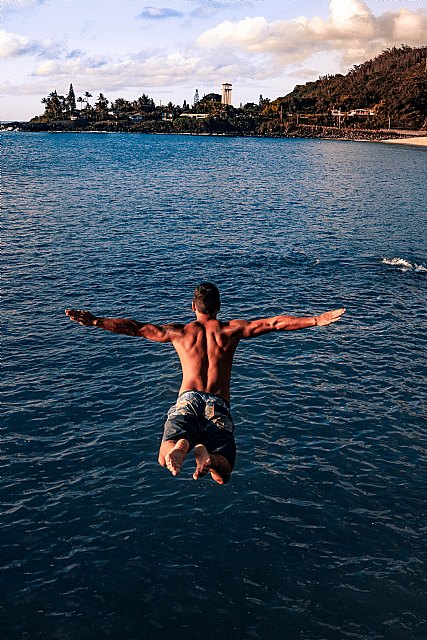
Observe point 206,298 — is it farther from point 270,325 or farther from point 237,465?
point 237,465

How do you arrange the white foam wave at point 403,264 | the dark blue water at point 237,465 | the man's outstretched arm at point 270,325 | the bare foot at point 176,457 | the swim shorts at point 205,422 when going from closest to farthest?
the bare foot at point 176,457 → the man's outstretched arm at point 270,325 → the swim shorts at point 205,422 → the dark blue water at point 237,465 → the white foam wave at point 403,264

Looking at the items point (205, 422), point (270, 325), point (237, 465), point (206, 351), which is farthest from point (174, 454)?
point (237, 465)

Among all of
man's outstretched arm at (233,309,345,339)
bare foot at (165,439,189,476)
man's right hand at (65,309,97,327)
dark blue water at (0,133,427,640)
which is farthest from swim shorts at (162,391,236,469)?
dark blue water at (0,133,427,640)

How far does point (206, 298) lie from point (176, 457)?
117 inches

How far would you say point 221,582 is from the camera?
1377 centimetres

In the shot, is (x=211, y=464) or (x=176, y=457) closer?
(x=176, y=457)

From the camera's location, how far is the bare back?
37.1 ft

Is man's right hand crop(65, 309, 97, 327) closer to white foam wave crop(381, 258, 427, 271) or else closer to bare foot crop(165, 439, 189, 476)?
bare foot crop(165, 439, 189, 476)

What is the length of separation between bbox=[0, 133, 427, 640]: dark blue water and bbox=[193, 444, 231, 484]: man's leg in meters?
4.13

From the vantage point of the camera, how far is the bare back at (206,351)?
445 inches

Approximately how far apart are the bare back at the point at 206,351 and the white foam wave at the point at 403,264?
3321cm

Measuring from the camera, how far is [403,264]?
43188mm

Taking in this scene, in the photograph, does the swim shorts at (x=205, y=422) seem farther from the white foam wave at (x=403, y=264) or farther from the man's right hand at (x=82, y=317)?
the white foam wave at (x=403, y=264)

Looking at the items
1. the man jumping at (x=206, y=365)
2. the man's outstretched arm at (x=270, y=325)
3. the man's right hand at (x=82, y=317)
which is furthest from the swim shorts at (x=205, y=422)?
the man's right hand at (x=82, y=317)
